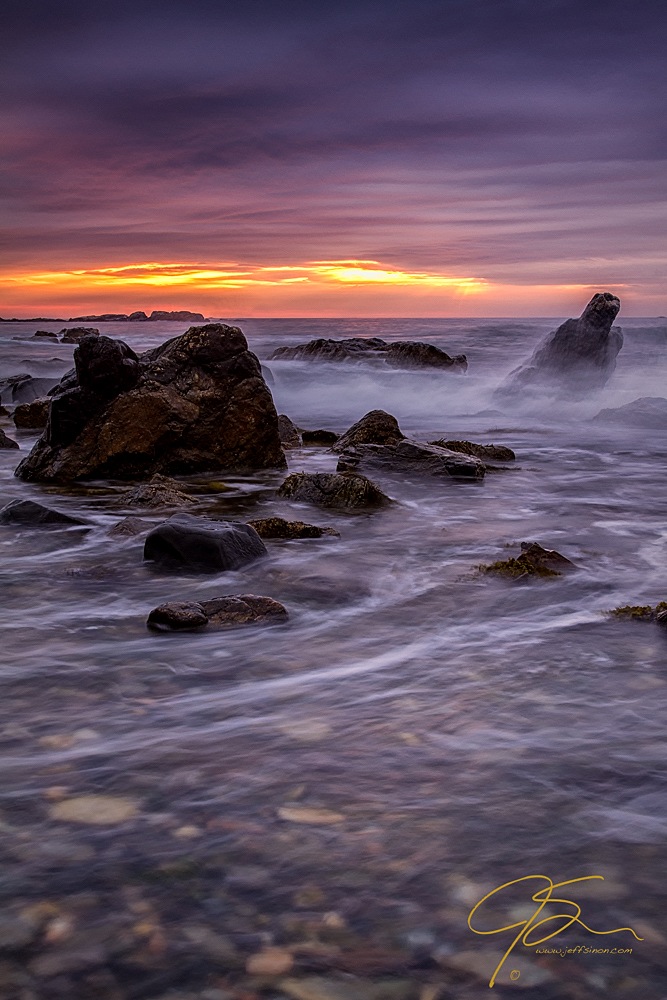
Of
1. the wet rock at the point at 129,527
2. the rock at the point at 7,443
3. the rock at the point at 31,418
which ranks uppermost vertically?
the rock at the point at 31,418

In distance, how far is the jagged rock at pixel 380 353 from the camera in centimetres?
3254

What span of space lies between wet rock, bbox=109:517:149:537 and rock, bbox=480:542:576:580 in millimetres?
2970

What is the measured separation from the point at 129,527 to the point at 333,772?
4.88m

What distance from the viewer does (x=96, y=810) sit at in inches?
116

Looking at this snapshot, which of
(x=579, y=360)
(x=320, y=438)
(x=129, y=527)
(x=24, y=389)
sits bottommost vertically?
(x=129, y=527)

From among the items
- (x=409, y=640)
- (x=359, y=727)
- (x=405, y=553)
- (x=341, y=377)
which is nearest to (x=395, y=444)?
(x=405, y=553)

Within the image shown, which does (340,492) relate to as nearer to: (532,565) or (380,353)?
(532,565)

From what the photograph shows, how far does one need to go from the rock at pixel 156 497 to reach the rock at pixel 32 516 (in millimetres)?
1070

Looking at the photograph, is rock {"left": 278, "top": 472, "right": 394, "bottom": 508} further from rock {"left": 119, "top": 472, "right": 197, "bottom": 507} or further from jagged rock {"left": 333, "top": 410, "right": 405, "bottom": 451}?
jagged rock {"left": 333, "top": 410, "right": 405, "bottom": 451}

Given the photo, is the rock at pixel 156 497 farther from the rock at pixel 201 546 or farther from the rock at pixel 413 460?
the rock at pixel 413 460

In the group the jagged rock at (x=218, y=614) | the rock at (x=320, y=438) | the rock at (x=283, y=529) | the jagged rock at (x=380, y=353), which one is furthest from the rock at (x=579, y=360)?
the jagged rock at (x=218, y=614)

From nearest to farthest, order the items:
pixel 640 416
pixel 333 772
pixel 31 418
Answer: pixel 333 772 < pixel 31 418 < pixel 640 416

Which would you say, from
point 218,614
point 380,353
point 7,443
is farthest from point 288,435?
point 380,353

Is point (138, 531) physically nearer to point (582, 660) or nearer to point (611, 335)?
point (582, 660)
